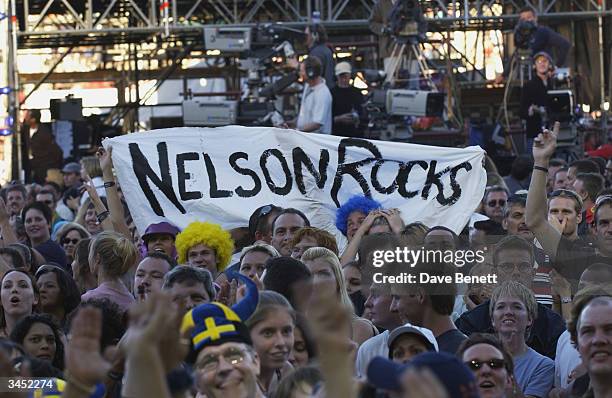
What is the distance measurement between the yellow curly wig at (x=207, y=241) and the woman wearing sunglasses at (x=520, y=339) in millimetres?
2297

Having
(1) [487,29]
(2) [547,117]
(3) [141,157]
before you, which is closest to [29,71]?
(1) [487,29]

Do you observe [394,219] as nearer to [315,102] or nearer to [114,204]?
[114,204]

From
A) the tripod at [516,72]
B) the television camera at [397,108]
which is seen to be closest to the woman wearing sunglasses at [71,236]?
the television camera at [397,108]

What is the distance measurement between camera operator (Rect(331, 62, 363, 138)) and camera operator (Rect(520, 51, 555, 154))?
1.82 metres

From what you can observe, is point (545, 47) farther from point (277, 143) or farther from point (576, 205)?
point (576, 205)

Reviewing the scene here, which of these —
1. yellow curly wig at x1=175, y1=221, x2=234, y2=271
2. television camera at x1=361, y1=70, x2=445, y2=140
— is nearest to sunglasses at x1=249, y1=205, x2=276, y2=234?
yellow curly wig at x1=175, y1=221, x2=234, y2=271

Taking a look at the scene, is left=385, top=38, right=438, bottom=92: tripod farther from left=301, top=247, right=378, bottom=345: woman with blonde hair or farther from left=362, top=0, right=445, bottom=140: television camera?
left=301, top=247, right=378, bottom=345: woman with blonde hair

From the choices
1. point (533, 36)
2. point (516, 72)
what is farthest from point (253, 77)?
point (516, 72)

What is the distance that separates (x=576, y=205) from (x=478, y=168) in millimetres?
1742

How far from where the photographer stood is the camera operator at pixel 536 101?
17.0 m

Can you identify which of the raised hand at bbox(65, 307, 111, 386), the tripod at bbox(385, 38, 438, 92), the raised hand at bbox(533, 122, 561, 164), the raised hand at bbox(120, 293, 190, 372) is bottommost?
the raised hand at bbox(65, 307, 111, 386)

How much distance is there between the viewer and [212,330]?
5.32 meters

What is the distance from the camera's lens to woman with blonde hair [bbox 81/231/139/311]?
28.3 feet

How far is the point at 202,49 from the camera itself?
24.9 meters
